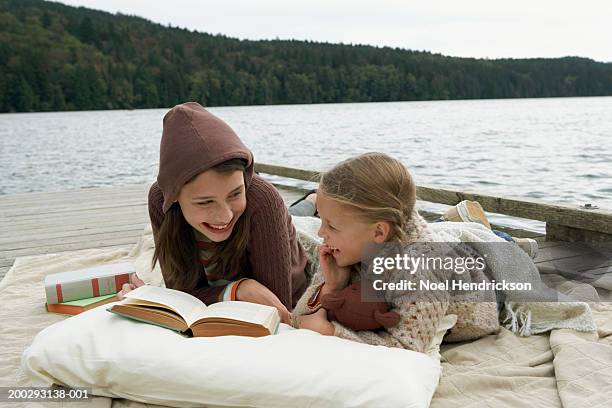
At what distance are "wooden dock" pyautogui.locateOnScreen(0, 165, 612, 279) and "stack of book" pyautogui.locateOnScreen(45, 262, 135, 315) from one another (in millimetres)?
1135

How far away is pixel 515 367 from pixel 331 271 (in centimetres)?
78

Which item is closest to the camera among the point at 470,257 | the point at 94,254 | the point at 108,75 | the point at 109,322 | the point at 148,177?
the point at 109,322

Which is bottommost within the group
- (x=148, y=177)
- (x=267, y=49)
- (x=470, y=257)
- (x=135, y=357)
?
(x=148, y=177)

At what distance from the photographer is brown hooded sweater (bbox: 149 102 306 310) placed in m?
2.48

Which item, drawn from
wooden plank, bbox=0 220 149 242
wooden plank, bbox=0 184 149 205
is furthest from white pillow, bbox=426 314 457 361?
wooden plank, bbox=0 184 149 205

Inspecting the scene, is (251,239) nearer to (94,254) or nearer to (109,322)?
(109,322)

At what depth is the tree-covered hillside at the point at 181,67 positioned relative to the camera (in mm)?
52594

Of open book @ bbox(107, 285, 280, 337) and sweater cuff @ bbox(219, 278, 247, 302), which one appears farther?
sweater cuff @ bbox(219, 278, 247, 302)

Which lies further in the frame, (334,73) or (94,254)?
(334,73)

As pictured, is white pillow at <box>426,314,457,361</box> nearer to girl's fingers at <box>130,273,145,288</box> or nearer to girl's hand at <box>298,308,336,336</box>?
girl's hand at <box>298,308,336,336</box>

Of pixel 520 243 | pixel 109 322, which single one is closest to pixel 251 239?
pixel 109 322

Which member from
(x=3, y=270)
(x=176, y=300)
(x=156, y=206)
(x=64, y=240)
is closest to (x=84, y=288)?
(x=156, y=206)

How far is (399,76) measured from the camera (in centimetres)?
6253

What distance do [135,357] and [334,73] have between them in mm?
60195
